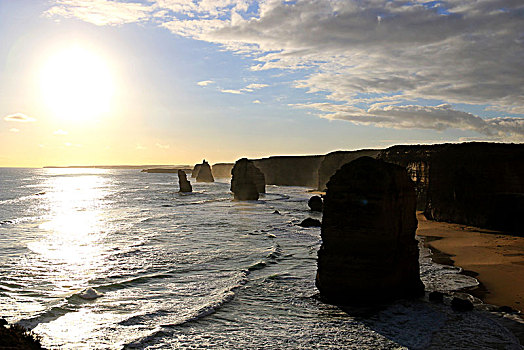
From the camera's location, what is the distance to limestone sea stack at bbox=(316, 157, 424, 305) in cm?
1355

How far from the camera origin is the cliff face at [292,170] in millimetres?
129250

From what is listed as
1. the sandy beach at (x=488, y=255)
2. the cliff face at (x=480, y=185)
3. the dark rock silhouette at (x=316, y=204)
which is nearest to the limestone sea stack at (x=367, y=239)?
the sandy beach at (x=488, y=255)

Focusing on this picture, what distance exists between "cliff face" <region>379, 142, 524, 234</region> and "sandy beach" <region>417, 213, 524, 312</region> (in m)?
1.22

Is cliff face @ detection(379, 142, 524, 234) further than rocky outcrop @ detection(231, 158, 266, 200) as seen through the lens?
No

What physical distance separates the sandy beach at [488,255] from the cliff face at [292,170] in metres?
95.8

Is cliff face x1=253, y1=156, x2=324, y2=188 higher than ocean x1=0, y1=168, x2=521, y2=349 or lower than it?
higher

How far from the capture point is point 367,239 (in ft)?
44.7

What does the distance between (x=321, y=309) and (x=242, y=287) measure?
13.4 ft

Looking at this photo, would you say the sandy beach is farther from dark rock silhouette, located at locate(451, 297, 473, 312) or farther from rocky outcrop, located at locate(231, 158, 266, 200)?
rocky outcrop, located at locate(231, 158, 266, 200)

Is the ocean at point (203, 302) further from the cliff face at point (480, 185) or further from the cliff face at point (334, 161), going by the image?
the cliff face at point (334, 161)

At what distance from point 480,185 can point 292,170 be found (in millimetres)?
105647

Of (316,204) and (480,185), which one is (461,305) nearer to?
(480,185)

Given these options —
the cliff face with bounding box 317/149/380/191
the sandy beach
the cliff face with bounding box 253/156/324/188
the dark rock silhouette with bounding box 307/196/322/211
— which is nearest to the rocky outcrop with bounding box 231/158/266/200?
the dark rock silhouette with bounding box 307/196/322/211

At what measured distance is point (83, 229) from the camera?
34.8 metres
